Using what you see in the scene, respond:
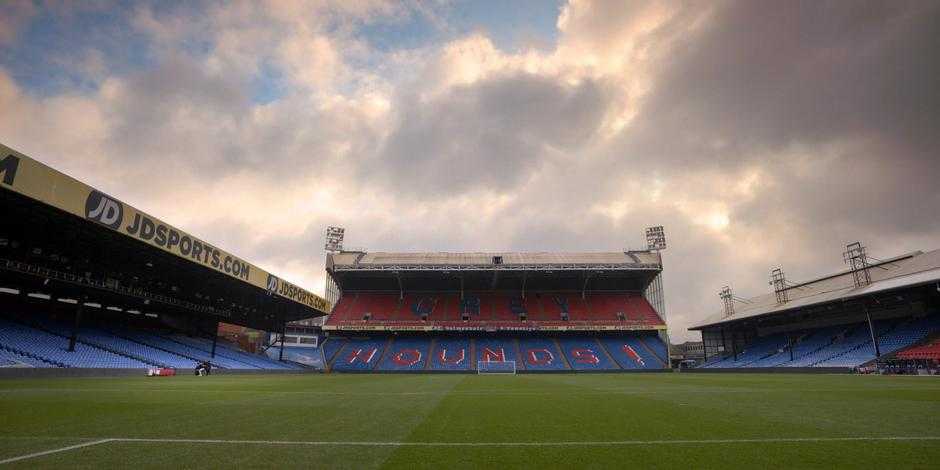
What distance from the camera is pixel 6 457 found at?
4.36 m

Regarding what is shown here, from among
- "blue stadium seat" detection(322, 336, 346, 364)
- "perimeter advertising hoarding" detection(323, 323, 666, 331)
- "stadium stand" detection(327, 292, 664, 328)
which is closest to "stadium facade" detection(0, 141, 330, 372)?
"blue stadium seat" detection(322, 336, 346, 364)

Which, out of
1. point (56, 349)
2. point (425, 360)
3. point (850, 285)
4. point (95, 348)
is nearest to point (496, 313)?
point (425, 360)

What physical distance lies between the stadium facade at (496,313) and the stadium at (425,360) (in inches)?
10.7

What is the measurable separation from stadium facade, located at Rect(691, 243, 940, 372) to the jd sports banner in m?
42.9

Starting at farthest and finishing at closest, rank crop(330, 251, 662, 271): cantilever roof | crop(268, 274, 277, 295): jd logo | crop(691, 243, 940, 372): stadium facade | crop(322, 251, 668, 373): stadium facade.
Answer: crop(330, 251, 662, 271): cantilever roof, crop(322, 251, 668, 373): stadium facade, crop(268, 274, 277, 295): jd logo, crop(691, 243, 940, 372): stadium facade

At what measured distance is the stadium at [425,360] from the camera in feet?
16.7

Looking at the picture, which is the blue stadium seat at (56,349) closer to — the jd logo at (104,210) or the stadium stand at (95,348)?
the stadium stand at (95,348)

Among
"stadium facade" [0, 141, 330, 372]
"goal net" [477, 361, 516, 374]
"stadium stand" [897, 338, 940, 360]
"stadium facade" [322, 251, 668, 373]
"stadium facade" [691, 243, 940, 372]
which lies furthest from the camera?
"stadium facade" [322, 251, 668, 373]

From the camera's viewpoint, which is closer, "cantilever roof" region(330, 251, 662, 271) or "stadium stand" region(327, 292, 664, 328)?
"stadium stand" region(327, 292, 664, 328)

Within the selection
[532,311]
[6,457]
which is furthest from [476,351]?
[6,457]

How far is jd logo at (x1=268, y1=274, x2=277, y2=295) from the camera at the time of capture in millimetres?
34219

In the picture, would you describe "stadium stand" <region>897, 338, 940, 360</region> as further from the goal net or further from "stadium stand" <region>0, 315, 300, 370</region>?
"stadium stand" <region>0, 315, 300, 370</region>

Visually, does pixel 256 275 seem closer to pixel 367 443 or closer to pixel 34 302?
pixel 34 302

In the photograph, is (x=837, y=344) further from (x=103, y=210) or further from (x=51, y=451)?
(x=103, y=210)
